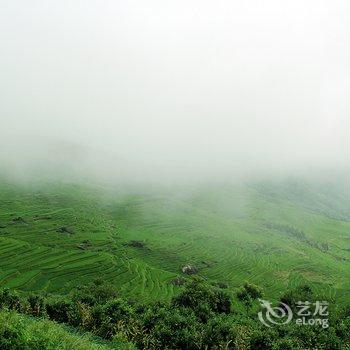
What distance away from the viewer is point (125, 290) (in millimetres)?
133500

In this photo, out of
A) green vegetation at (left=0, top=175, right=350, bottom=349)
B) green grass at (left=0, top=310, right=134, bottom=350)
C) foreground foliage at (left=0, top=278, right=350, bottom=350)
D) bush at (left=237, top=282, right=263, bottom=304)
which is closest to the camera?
green grass at (left=0, top=310, right=134, bottom=350)

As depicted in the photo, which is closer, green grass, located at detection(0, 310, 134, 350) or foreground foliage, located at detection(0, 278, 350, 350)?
green grass, located at detection(0, 310, 134, 350)

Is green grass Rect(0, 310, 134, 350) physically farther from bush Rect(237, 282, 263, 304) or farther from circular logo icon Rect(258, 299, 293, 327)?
bush Rect(237, 282, 263, 304)

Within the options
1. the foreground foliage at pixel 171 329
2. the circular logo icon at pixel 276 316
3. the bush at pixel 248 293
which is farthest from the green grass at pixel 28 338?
the bush at pixel 248 293

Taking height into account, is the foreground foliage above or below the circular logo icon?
above

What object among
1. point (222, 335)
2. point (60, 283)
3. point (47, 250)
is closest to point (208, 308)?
point (222, 335)

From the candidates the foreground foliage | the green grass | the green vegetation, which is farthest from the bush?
the green grass

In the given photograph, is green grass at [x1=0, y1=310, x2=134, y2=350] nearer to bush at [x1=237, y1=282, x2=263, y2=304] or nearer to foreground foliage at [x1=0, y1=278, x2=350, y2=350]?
foreground foliage at [x1=0, y1=278, x2=350, y2=350]

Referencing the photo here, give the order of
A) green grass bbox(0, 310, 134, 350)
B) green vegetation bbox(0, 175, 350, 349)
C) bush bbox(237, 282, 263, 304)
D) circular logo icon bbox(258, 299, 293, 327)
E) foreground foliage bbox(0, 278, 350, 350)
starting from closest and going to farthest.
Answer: green grass bbox(0, 310, 134, 350), foreground foliage bbox(0, 278, 350, 350), green vegetation bbox(0, 175, 350, 349), circular logo icon bbox(258, 299, 293, 327), bush bbox(237, 282, 263, 304)

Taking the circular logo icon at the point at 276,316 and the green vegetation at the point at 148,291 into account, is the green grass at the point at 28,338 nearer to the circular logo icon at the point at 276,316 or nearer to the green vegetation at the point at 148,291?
the green vegetation at the point at 148,291

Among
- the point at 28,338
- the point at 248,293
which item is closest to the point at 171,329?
the point at 28,338

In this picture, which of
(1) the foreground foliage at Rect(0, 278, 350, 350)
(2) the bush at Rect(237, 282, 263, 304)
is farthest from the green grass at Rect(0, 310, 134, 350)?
(2) the bush at Rect(237, 282, 263, 304)

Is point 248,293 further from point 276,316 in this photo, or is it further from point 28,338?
point 28,338

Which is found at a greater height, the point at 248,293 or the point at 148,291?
the point at 248,293
